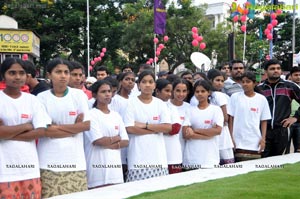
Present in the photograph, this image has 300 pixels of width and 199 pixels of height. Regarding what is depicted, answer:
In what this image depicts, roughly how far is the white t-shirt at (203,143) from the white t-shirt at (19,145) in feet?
6.98

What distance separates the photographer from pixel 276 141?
686 cm

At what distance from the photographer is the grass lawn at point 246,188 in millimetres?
4223

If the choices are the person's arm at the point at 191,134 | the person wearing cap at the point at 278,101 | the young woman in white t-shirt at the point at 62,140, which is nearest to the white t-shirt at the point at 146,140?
the person's arm at the point at 191,134

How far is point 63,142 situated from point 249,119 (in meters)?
2.75

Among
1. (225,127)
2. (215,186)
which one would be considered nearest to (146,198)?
(215,186)

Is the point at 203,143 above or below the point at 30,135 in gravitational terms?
below

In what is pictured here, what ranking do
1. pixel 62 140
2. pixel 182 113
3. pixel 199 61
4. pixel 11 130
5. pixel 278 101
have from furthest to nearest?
pixel 199 61, pixel 278 101, pixel 182 113, pixel 62 140, pixel 11 130

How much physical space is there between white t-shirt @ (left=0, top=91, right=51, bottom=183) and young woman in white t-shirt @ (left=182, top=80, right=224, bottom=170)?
2.10m

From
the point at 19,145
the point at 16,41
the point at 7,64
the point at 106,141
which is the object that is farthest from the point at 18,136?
the point at 16,41

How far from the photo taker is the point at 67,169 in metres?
4.78

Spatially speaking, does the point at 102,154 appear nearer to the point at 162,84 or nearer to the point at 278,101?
the point at 162,84

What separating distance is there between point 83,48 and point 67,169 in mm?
29761

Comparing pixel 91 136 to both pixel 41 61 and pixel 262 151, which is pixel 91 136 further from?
pixel 41 61

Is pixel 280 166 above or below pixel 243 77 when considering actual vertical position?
below
